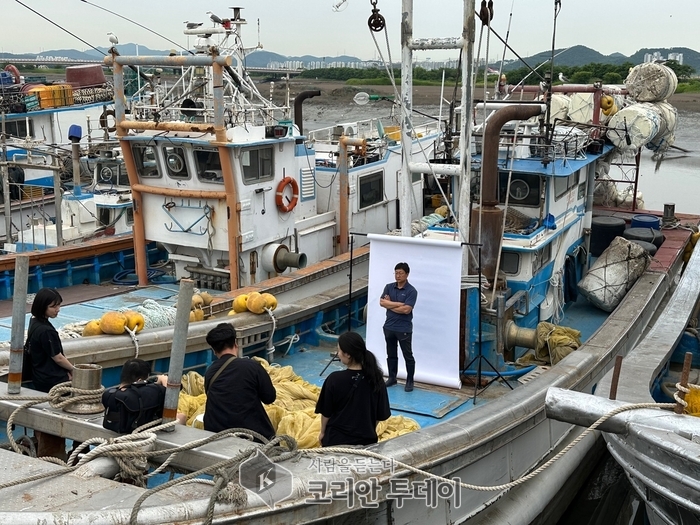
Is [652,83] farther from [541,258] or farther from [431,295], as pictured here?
[431,295]

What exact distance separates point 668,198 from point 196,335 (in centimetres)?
2379

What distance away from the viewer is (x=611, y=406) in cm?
512

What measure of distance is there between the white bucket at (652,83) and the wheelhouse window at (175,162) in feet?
28.3

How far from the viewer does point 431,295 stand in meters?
7.63

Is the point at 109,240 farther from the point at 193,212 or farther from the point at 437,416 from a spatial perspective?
the point at 437,416

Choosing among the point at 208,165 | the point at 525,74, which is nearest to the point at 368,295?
the point at 208,165

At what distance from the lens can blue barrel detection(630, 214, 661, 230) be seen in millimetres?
12695

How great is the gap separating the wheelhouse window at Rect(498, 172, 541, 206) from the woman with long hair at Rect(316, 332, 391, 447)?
16.9ft

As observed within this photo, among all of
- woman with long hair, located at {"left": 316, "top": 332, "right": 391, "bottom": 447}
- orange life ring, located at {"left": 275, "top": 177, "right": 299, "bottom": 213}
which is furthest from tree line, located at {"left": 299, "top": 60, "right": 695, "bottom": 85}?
woman with long hair, located at {"left": 316, "top": 332, "right": 391, "bottom": 447}

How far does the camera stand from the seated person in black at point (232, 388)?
4977mm

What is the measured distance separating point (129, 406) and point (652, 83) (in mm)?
12212

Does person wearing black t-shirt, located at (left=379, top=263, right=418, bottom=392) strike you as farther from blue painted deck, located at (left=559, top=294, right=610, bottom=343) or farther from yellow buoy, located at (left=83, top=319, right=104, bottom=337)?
blue painted deck, located at (left=559, top=294, right=610, bottom=343)

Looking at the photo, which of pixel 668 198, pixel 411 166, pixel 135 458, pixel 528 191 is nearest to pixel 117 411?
pixel 135 458

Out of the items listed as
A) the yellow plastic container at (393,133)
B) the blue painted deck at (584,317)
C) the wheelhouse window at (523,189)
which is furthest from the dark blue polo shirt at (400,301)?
the yellow plastic container at (393,133)
